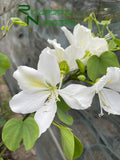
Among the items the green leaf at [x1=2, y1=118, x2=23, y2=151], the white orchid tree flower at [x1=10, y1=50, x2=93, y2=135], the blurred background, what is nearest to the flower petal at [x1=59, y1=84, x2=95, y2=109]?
the white orchid tree flower at [x1=10, y1=50, x2=93, y2=135]

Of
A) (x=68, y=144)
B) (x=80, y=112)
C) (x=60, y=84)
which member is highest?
(x=60, y=84)

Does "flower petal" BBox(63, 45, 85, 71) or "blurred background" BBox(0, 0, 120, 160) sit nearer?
"flower petal" BBox(63, 45, 85, 71)

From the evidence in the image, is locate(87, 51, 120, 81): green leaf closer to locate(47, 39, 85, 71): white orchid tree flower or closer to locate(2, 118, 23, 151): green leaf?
locate(47, 39, 85, 71): white orchid tree flower

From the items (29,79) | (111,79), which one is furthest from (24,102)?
(111,79)

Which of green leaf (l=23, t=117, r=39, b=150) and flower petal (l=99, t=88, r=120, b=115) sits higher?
flower petal (l=99, t=88, r=120, b=115)

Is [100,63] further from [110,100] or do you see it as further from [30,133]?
[30,133]

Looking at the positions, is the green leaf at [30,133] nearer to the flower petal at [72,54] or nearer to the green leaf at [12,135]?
the green leaf at [12,135]

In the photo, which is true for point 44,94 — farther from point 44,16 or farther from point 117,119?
point 44,16
